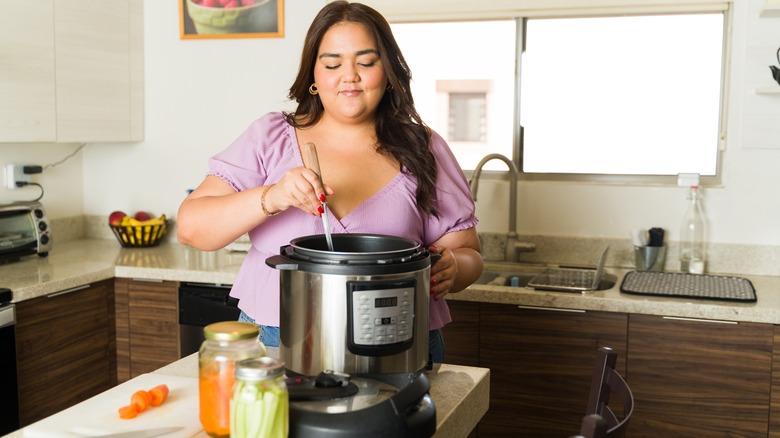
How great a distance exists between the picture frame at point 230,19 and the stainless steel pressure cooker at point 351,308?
2.13 m

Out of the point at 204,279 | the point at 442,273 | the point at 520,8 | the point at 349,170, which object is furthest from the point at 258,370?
the point at 520,8

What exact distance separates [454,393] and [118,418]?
0.53 meters

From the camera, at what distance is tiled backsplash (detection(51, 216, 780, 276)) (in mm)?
2842

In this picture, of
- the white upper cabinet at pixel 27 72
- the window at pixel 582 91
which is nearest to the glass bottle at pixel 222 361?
the white upper cabinet at pixel 27 72

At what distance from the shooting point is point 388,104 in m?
1.80

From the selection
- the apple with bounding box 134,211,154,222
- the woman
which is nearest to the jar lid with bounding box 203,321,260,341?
the woman

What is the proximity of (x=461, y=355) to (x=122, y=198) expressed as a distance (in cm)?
171

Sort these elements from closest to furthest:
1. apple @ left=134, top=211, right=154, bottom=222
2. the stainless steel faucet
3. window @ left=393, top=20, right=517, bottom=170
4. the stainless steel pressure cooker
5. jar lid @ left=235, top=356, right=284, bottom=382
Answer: jar lid @ left=235, top=356, right=284, bottom=382 < the stainless steel pressure cooker < the stainless steel faucet < window @ left=393, top=20, right=517, bottom=170 < apple @ left=134, top=211, right=154, bottom=222

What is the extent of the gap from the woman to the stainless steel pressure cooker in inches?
10.4

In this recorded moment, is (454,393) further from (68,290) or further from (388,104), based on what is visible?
(68,290)

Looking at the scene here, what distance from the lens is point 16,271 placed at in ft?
9.16

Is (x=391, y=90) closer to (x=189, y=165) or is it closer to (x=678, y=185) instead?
(x=678, y=185)

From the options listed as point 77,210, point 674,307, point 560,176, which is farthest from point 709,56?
point 77,210

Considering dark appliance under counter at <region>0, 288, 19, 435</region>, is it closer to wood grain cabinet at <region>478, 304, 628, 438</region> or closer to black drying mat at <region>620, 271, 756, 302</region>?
wood grain cabinet at <region>478, 304, 628, 438</region>
